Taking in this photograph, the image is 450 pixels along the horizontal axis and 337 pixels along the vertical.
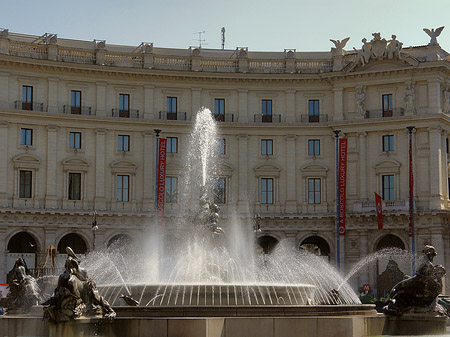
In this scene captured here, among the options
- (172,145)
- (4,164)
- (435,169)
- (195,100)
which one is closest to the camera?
(4,164)

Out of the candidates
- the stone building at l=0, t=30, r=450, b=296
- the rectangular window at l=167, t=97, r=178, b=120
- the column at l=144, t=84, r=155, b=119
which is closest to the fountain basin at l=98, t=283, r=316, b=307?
the stone building at l=0, t=30, r=450, b=296

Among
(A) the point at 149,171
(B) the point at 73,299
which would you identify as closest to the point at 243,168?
(A) the point at 149,171

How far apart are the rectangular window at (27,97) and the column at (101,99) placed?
524 centimetres

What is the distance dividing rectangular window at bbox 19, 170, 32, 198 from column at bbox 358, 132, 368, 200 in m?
26.1

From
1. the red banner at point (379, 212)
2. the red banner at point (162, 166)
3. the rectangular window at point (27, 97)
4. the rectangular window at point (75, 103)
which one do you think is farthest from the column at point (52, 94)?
the red banner at point (379, 212)

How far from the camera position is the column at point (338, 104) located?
68.2 meters

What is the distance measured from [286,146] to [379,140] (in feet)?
24.9

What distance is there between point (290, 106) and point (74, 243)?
21.0 metres

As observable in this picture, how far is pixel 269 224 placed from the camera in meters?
66.7

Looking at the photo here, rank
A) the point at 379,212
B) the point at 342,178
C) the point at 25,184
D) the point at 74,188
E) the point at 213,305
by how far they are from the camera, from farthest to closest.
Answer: the point at 74,188, the point at 342,178, the point at 25,184, the point at 379,212, the point at 213,305

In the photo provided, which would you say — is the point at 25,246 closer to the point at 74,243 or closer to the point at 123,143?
the point at 74,243

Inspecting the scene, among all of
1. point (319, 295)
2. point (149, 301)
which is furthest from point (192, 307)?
point (319, 295)

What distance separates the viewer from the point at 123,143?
6669 centimetres

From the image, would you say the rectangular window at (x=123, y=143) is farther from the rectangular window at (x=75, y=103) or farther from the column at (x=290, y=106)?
the column at (x=290, y=106)
